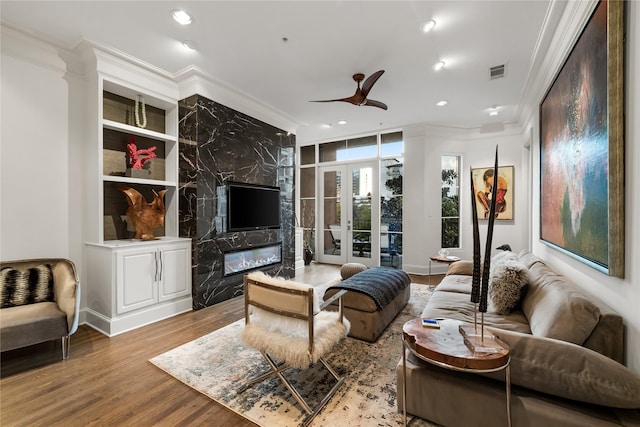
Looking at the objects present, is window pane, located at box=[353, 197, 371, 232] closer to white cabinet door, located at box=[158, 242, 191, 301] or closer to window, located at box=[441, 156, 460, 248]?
window, located at box=[441, 156, 460, 248]

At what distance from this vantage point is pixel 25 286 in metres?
2.59

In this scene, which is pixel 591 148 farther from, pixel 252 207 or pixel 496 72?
pixel 252 207

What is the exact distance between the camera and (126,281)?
302cm

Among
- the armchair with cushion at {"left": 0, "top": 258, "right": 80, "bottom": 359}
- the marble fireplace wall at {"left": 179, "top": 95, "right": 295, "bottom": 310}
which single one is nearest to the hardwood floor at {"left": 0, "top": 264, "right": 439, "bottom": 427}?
the armchair with cushion at {"left": 0, "top": 258, "right": 80, "bottom": 359}

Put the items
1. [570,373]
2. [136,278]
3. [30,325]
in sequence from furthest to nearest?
1. [136,278]
2. [30,325]
3. [570,373]

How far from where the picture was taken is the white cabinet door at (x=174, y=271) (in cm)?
336

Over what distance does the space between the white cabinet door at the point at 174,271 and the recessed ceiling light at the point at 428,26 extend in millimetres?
3695

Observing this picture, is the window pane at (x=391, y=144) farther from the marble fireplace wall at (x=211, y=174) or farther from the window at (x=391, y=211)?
the marble fireplace wall at (x=211, y=174)

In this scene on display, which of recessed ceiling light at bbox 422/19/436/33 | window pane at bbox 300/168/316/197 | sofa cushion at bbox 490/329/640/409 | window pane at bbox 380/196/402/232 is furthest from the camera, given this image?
window pane at bbox 300/168/316/197

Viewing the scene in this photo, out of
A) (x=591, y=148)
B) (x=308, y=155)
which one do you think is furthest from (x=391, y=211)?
(x=591, y=148)

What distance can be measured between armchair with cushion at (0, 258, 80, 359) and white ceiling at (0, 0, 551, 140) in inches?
93.6

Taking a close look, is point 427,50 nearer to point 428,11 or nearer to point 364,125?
point 428,11

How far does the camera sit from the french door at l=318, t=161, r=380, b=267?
20.9 feet

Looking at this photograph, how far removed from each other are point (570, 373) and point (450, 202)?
5086 millimetres
